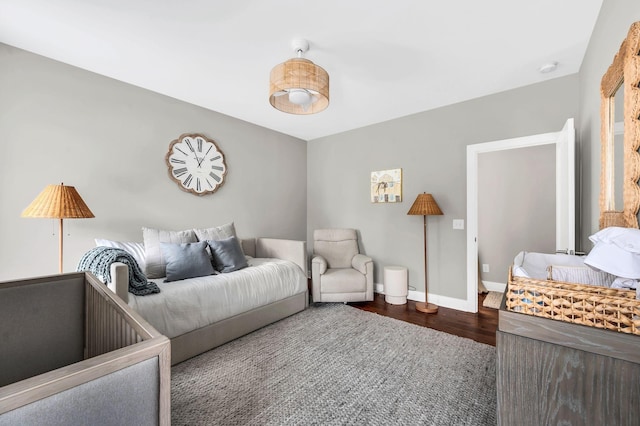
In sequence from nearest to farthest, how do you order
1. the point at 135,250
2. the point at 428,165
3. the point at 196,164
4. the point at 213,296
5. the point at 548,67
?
1. the point at 213,296
2. the point at 548,67
3. the point at 135,250
4. the point at 196,164
5. the point at 428,165

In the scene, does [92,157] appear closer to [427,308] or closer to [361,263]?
[361,263]

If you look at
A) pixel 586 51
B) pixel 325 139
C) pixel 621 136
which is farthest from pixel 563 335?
pixel 325 139

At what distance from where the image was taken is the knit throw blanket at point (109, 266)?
1.82 m

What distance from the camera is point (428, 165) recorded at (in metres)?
3.38

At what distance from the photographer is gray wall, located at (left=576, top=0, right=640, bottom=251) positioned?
54.9 inches

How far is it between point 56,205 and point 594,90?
3.85m

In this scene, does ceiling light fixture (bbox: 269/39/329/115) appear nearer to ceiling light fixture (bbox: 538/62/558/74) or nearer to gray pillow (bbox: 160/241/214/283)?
gray pillow (bbox: 160/241/214/283)

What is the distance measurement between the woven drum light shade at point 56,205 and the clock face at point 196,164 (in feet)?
3.63

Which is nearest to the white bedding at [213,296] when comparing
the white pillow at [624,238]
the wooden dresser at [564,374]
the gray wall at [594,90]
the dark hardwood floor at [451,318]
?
the dark hardwood floor at [451,318]

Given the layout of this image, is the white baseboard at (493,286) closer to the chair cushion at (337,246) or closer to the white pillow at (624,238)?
the chair cushion at (337,246)

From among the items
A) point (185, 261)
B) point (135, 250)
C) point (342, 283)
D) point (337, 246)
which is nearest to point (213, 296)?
point (185, 261)

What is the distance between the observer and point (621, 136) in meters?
1.31

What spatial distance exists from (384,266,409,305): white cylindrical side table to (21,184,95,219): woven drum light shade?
3.02 metres

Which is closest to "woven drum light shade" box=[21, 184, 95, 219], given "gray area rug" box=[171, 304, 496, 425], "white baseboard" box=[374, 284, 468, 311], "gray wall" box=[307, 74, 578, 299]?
"gray area rug" box=[171, 304, 496, 425]
